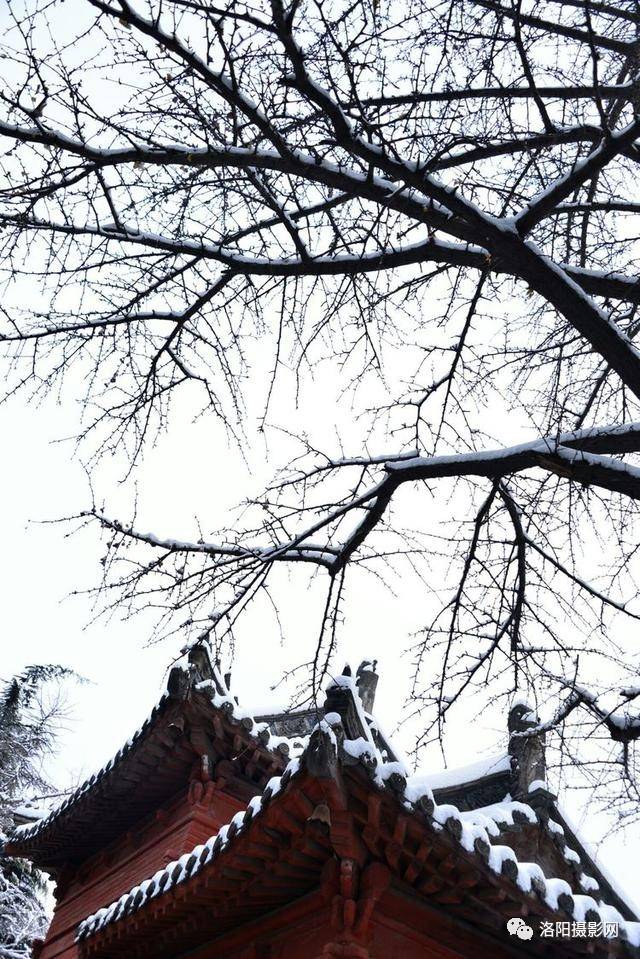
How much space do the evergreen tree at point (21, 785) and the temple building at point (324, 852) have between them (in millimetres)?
7455

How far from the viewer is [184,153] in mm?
3479

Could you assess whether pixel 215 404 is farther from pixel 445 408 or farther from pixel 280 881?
pixel 280 881

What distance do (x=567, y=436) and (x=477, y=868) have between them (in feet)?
7.12

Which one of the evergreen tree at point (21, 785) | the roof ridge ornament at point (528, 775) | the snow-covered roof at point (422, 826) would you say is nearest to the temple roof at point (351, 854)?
the snow-covered roof at point (422, 826)

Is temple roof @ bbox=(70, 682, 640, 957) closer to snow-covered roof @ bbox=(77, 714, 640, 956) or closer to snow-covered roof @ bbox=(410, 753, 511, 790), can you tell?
snow-covered roof @ bbox=(77, 714, 640, 956)

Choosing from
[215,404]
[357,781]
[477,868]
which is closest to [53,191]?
[215,404]

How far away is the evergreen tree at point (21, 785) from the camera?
13602 mm

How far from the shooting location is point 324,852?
14.4 feet

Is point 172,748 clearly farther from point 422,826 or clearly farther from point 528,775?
point 422,826

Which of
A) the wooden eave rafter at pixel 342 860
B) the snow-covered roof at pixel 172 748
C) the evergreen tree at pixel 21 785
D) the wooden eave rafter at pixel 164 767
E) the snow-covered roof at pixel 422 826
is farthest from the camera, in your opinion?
the evergreen tree at pixel 21 785

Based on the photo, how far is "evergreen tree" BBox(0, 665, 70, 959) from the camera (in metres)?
13.6

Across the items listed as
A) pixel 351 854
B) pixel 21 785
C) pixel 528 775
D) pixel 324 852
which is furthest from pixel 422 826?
pixel 21 785

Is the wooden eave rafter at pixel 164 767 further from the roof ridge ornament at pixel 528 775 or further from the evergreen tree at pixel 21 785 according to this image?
the evergreen tree at pixel 21 785

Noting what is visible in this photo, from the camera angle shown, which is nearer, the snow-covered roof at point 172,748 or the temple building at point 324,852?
the temple building at point 324,852
